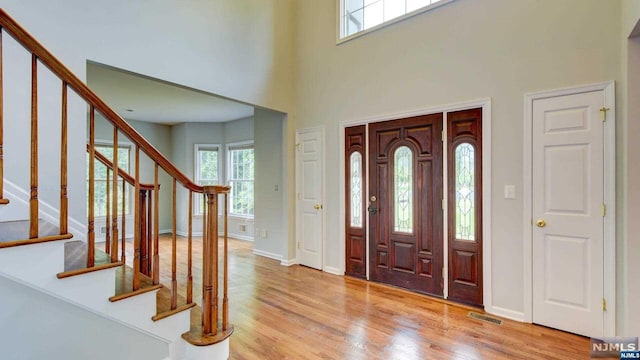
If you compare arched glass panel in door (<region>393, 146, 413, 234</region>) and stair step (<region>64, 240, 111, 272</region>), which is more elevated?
arched glass panel in door (<region>393, 146, 413, 234</region>)

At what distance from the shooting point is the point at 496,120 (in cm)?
288

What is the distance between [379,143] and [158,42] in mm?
2588

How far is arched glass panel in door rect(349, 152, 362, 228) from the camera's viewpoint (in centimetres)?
388

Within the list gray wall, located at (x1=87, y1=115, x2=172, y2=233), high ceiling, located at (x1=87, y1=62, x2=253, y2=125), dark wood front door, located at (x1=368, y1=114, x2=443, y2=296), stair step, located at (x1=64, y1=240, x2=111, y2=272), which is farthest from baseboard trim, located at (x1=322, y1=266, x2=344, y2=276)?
gray wall, located at (x1=87, y1=115, x2=172, y2=233)

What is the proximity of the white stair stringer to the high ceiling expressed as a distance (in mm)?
2343

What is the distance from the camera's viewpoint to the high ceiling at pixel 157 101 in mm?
4047

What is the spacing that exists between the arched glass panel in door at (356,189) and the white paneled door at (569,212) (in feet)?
5.99

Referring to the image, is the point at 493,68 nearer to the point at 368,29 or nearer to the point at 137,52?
the point at 368,29

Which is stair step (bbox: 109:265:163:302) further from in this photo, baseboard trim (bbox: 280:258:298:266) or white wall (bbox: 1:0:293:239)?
baseboard trim (bbox: 280:258:298:266)

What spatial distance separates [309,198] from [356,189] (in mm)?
778

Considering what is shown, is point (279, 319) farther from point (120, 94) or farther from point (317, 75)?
point (120, 94)

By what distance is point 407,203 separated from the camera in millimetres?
3488

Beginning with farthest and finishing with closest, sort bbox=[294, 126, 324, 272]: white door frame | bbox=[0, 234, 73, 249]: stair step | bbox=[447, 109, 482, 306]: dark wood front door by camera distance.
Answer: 1. bbox=[294, 126, 324, 272]: white door frame
2. bbox=[447, 109, 482, 306]: dark wood front door
3. bbox=[0, 234, 73, 249]: stair step

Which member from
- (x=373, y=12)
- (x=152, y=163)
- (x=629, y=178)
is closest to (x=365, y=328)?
(x=629, y=178)
